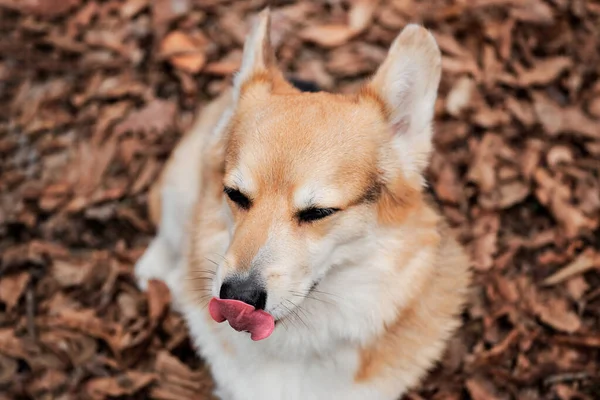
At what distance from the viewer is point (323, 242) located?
2.39 metres

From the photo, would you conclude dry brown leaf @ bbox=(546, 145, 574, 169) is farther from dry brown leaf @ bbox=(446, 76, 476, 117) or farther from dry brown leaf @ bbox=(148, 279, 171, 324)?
dry brown leaf @ bbox=(148, 279, 171, 324)

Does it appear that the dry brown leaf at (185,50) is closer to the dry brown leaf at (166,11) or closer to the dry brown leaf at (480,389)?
the dry brown leaf at (166,11)

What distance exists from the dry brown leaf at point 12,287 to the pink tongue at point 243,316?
1787 millimetres

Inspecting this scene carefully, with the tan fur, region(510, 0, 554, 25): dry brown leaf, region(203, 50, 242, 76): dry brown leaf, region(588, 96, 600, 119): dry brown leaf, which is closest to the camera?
the tan fur

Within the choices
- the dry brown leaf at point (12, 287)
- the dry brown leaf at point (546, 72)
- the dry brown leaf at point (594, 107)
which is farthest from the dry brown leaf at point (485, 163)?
the dry brown leaf at point (12, 287)

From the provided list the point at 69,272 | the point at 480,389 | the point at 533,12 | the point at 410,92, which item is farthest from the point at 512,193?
the point at 69,272

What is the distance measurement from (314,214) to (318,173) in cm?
16

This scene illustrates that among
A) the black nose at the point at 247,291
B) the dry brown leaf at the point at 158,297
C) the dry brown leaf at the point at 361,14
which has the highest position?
the black nose at the point at 247,291

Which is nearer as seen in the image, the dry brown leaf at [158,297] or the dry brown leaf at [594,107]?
the dry brown leaf at [158,297]

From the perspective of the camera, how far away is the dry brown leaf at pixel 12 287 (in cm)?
352

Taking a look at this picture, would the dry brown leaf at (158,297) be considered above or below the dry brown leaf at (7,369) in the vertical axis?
below

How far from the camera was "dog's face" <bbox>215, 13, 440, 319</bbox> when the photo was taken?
2.30 m

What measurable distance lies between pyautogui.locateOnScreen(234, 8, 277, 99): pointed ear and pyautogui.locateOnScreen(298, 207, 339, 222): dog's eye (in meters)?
0.76

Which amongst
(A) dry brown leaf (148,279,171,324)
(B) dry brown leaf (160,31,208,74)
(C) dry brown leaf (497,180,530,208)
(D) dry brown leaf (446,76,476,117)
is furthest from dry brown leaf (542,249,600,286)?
(B) dry brown leaf (160,31,208,74)
